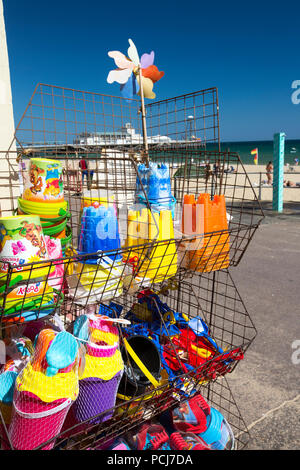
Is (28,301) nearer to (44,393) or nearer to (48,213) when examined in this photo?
(44,393)

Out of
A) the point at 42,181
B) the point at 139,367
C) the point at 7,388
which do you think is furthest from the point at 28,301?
the point at 139,367

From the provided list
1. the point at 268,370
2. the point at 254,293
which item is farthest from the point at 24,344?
the point at 254,293

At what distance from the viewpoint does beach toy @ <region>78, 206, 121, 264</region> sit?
1.38 metres

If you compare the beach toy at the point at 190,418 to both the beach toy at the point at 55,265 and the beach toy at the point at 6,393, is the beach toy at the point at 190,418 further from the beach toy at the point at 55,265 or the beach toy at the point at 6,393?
the beach toy at the point at 55,265

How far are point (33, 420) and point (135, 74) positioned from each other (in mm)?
1790

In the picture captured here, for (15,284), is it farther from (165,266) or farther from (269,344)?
(269,344)

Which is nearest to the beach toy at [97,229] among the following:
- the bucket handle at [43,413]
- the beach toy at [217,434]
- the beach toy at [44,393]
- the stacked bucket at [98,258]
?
the stacked bucket at [98,258]

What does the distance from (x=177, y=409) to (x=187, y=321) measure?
50 centimetres

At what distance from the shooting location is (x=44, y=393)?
110 cm

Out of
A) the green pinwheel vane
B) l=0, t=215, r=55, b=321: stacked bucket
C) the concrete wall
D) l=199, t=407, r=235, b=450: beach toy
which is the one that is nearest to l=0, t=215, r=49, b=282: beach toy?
l=0, t=215, r=55, b=321: stacked bucket

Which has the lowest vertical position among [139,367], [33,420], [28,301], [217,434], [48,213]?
[217,434]

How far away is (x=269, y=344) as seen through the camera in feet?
10.5

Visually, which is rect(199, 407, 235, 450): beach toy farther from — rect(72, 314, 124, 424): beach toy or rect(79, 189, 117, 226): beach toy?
rect(79, 189, 117, 226): beach toy

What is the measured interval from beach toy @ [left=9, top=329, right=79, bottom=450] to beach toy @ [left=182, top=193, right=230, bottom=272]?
2.31 ft
